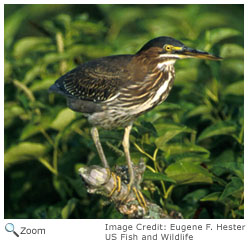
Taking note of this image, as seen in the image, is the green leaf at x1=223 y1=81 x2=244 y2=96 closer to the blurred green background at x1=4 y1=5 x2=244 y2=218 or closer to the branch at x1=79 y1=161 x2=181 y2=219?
the blurred green background at x1=4 y1=5 x2=244 y2=218

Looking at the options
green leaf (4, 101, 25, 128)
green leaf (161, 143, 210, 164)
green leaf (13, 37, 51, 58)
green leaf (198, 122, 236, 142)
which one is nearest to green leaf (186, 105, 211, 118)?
green leaf (198, 122, 236, 142)

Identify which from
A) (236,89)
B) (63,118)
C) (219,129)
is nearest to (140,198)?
(219,129)

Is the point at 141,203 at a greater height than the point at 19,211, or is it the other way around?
the point at 141,203

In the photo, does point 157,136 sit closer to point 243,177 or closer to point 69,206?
point 243,177

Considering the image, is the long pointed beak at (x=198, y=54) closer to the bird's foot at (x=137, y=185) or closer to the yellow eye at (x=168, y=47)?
the yellow eye at (x=168, y=47)

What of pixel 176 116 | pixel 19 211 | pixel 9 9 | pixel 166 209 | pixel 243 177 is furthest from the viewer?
pixel 9 9

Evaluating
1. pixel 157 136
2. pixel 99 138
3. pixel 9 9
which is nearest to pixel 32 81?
pixel 99 138

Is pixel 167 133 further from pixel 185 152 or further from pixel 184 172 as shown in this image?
pixel 185 152

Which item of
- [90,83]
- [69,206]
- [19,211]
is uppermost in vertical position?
[90,83]
